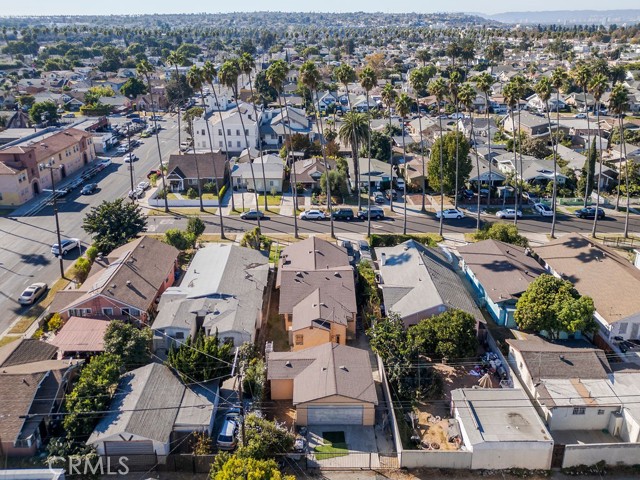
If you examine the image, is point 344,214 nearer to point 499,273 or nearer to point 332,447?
point 499,273

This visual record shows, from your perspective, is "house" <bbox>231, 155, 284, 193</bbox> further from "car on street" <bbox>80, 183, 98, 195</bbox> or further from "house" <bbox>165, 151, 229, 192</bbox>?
"car on street" <bbox>80, 183, 98, 195</bbox>

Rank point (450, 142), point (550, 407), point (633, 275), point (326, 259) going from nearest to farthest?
1. point (550, 407)
2. point (633, 275)
3. point (326, 259)
4. point (450, 142)

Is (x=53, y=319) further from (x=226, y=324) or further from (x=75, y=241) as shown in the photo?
(x=75, y=241)

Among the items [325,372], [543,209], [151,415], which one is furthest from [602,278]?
[151,415]

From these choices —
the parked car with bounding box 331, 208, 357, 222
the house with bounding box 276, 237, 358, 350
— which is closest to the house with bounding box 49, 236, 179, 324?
the house with bounding box 276, 237, 358, 350

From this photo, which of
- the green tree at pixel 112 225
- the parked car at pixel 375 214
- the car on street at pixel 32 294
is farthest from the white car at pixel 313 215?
the car on street at pixel 32 294

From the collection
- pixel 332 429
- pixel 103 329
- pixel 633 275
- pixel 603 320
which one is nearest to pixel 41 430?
pixel 103 329
